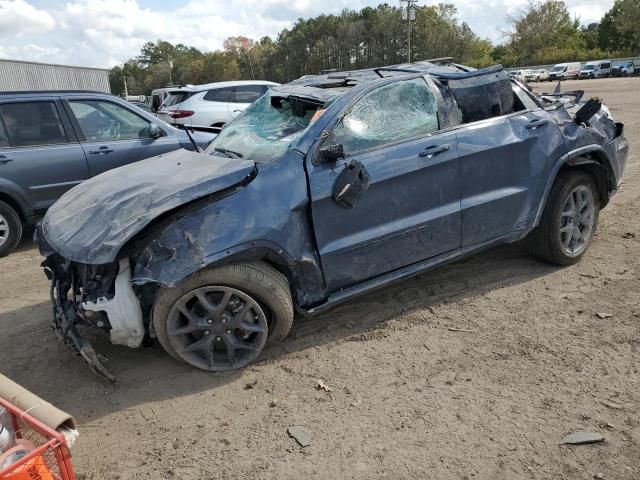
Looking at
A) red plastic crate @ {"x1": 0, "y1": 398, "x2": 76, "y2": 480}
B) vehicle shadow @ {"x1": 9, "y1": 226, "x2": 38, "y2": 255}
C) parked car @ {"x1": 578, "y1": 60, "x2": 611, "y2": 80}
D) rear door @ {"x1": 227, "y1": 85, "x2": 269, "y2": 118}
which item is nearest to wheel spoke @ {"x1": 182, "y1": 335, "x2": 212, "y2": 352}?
red plastic crate @ {"x1": 0, "y1": 398, "x2": 76, "y2": 480}

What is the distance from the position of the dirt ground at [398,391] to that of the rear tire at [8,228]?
6.19ft

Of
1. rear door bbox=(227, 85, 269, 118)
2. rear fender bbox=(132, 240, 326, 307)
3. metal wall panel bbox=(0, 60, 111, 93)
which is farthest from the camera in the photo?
metal wall panel bbox=(0, 60, 111, 93)

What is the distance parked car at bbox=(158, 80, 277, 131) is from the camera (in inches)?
467

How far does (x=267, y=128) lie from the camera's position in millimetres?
4219

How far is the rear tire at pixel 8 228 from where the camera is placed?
6.15 meters

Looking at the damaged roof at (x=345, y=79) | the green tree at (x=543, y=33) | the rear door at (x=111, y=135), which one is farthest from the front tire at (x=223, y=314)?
the green tree at (x=543, y=33)

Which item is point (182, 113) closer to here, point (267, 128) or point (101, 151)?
point (101, 151)

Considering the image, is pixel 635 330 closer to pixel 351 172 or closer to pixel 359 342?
pixel 359 342

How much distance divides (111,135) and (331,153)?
14.4 ft

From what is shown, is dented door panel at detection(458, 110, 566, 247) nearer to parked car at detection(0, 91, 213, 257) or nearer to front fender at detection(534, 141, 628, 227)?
front fender at detection(534, 141, 628, 227)

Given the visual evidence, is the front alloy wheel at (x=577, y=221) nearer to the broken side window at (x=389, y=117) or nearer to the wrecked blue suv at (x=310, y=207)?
the wrecked blue suv at (x=310, y=207)

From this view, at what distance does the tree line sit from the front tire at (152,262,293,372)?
62.1 metres

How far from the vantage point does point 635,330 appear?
3691 millimetres

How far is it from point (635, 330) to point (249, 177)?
276 centimetres
